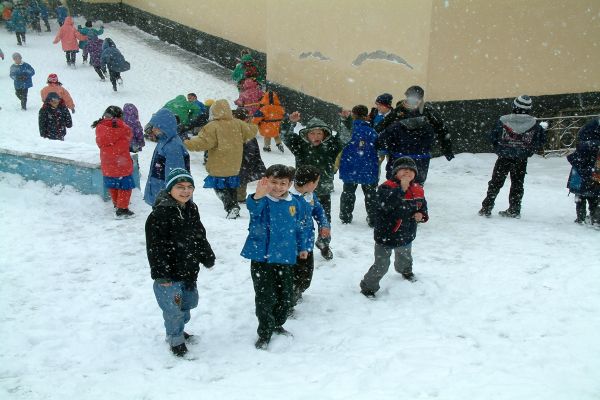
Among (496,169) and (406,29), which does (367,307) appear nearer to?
(496,169)

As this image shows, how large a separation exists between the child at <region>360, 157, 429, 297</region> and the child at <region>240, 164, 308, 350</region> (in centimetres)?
103

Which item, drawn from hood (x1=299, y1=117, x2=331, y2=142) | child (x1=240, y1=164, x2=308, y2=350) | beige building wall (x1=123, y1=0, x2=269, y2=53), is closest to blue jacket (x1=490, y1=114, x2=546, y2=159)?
hood (x1=299, y1=117, x2=331, y2=142)

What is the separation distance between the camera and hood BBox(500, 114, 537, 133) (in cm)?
775

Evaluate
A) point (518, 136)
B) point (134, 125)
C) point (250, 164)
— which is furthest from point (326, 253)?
point (134, 125)

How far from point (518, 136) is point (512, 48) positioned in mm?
4738

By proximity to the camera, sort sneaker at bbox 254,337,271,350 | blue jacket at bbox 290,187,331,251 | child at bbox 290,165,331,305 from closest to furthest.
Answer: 1. sneaker at bbox 254,337,271,350
2. blue jacket at bbox 290,187,331,251
3. child at bbox 290,165,331,305

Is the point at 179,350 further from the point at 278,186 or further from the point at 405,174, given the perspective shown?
the point at 405,174

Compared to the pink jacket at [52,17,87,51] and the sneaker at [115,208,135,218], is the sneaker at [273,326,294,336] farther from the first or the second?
the pink jacket at [52,17,87,51]

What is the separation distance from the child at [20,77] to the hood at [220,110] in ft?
28.7

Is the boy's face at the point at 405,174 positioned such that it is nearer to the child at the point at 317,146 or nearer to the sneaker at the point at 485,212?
the child at the point at 317,146

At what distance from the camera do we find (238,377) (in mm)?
4582

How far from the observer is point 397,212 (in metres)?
5.59

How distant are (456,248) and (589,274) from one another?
1.54 meters

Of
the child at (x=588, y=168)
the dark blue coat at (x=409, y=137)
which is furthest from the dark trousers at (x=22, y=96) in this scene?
the child at (x=588, y=168)
